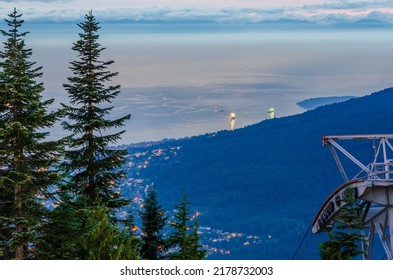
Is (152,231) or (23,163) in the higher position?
(23,163)

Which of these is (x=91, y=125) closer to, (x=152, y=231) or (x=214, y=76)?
(x=152, y=231)

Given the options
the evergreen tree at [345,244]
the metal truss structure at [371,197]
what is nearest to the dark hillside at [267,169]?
the metal truss structure at [371,197]

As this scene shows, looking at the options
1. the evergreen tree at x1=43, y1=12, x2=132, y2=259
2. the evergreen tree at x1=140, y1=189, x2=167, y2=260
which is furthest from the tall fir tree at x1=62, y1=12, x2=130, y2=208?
the evergreen tree at x1=140, y1=189, x2=167, y2=260

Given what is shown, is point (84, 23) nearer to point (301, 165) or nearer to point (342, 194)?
point (342, 194)

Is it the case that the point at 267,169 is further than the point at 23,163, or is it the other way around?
the point at 267,169

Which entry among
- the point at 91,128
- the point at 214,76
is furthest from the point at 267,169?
the point at 91,128
